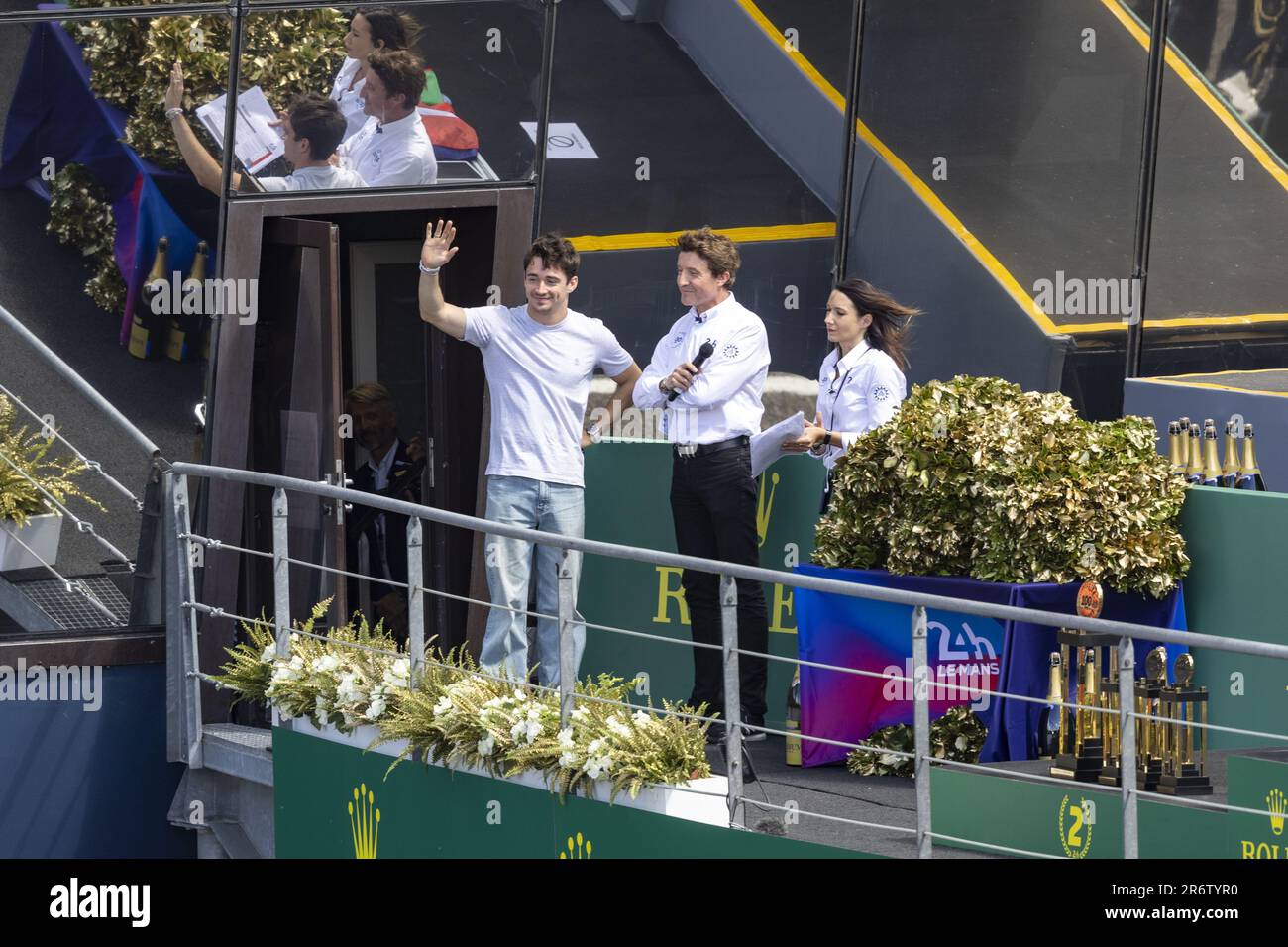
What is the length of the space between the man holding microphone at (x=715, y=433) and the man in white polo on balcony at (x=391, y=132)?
219cm

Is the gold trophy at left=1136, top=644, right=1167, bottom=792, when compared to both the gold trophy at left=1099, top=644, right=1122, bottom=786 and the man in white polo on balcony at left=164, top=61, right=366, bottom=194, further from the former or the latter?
the man in white polo on balcony at left=164, top=61, right=366, bottom=194

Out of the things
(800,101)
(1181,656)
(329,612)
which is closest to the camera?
(1181,656)

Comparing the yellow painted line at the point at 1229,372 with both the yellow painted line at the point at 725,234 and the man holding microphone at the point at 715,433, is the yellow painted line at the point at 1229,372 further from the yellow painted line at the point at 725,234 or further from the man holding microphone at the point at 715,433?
the yellow painted line at the point at 725,234

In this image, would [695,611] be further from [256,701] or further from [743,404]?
[256,701]

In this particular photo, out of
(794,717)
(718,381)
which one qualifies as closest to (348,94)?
(718,381)

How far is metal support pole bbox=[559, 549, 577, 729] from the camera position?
6527 mm

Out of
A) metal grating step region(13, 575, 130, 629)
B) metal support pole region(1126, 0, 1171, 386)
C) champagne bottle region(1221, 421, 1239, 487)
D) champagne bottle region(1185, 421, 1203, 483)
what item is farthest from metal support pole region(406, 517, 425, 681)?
metal support pole region(1126, 0, 1171, 386)

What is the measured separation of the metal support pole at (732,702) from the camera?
19.6 feet

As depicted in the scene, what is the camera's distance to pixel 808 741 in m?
7.03

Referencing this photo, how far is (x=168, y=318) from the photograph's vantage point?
9.00 m

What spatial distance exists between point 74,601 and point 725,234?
4230 millimetres

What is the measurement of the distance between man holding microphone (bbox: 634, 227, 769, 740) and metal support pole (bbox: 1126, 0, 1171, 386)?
9.36ft

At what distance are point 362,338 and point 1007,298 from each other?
10.8 feet
